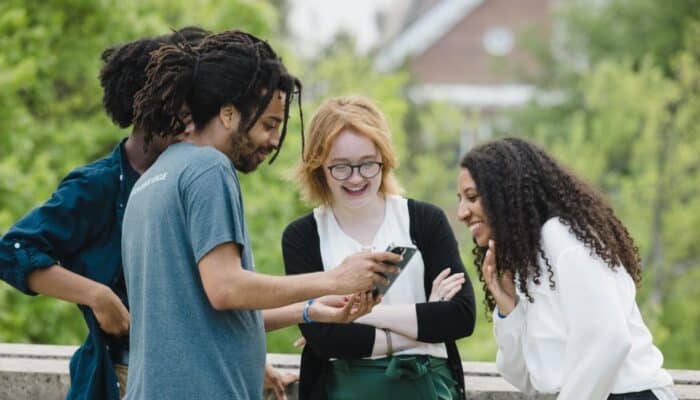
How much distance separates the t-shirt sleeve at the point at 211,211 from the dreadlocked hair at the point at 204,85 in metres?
0.28

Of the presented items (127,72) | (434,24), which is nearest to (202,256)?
(127,72)

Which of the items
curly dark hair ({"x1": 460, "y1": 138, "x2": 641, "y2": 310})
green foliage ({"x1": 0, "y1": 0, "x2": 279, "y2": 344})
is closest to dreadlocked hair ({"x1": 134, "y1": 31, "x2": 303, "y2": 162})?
curly dark hair ({"x1": 460, "y1": 138, "x2": 641, "y2": 310})

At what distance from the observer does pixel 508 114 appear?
2438 cm

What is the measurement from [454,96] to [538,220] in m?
30.2

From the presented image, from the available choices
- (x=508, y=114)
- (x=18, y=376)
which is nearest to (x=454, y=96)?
(x=508, y=114)

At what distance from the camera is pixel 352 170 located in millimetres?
Result: 3824

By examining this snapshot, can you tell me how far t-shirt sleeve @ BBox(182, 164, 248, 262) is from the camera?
2805mm

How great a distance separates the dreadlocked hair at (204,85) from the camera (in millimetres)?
3064

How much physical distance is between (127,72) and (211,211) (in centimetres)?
93

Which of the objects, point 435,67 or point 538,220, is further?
point 435,67

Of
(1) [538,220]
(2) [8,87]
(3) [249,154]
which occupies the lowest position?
(1) [538,220]

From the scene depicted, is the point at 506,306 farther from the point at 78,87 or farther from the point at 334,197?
the point at 78,87

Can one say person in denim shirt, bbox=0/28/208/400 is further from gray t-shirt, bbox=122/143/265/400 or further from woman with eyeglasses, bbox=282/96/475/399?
woman with eyeglasses, bbox=282/96/475/399

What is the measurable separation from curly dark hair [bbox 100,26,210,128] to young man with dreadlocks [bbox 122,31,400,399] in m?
0.41
